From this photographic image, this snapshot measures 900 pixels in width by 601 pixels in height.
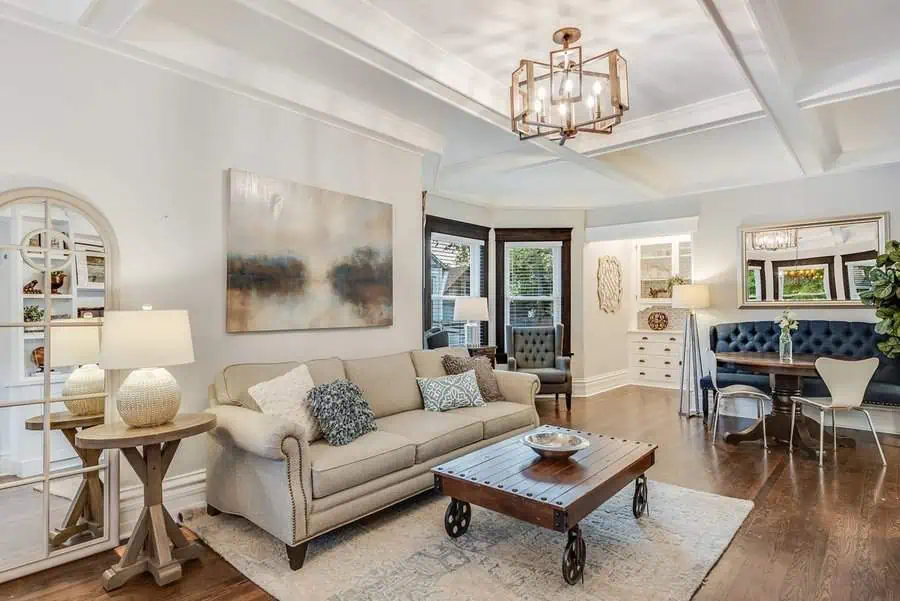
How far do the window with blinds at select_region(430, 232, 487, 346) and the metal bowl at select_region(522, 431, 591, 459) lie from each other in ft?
11.5

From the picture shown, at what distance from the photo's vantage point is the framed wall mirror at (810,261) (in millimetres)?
5170

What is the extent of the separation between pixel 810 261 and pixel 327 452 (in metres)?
5.46

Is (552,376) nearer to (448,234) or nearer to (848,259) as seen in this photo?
(448,234)

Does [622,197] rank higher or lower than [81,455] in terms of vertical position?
higher

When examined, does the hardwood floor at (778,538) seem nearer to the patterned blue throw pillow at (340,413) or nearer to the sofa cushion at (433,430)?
the patterned blue throw pillow at (340,413)

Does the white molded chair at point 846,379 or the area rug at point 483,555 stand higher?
the white molded chair at point 846,379

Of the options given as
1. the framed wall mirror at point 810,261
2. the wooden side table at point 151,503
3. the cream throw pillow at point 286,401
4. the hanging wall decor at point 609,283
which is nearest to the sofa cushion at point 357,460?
the cream throw pillow at point 286,401

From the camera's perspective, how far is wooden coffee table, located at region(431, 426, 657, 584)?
2.24 meters

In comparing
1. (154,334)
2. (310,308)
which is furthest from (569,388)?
(154,334)

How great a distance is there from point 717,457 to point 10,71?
5267 millimetres

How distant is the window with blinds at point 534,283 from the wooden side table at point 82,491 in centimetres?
541

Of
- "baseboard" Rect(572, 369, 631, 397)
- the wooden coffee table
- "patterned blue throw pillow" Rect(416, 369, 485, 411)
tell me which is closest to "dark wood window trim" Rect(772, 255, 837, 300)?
"baseboard" Rect(572, 369, 631, 397)

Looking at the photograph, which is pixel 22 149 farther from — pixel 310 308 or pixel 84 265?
pixel 310 308

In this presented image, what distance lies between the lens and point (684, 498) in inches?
128
